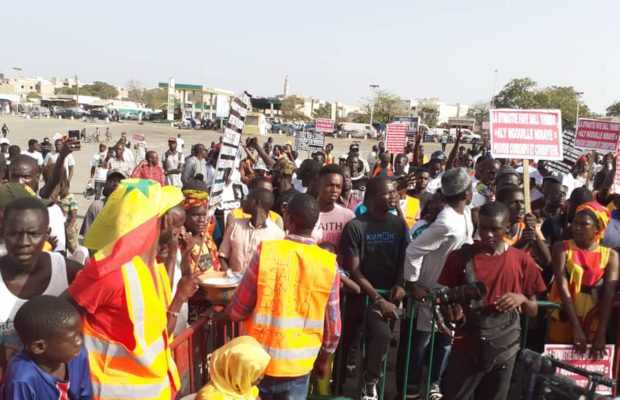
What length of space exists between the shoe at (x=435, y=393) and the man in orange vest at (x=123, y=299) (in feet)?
8.15

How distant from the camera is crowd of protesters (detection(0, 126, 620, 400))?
2164 mm

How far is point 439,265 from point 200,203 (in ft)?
6.51

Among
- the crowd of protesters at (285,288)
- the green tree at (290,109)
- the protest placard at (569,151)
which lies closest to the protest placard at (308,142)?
the protest placard at (569,151)

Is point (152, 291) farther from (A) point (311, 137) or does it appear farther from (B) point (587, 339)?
(A) point (311, 137)

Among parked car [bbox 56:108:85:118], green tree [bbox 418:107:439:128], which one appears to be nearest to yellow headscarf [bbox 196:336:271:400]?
parked car [bbox 56:108:85:118]

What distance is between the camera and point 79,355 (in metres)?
2.13

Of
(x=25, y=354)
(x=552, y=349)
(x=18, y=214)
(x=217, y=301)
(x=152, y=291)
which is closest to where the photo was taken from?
(x=25, y=354)

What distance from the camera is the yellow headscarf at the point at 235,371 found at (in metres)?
2.37

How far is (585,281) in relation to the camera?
3725 millimetres

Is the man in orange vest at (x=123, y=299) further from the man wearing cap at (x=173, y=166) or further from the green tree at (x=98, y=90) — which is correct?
the green tree at (x=98, y=90)

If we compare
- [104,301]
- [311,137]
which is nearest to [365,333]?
[104,301]

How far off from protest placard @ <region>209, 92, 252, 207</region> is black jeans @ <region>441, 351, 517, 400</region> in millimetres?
2173

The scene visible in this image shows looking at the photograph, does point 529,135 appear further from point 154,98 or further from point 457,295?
point 154,98

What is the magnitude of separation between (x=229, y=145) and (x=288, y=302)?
6.01ft
